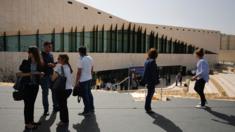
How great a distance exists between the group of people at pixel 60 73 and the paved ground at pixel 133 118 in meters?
0.26

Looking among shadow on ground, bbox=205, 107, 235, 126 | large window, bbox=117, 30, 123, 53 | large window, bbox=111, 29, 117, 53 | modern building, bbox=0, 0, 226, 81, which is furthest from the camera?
large window, bbox=117, 30, 123, 53

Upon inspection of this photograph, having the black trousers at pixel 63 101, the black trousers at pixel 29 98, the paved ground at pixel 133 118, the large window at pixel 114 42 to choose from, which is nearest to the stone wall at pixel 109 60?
the large window at pixel 114 42

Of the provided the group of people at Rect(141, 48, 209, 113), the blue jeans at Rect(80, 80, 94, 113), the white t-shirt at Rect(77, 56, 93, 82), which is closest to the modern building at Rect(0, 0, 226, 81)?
the blue jeans at Rect(80, 80, 94, 113)

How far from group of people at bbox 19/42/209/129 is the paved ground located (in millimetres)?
261

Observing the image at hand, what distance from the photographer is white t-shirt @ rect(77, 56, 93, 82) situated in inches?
238

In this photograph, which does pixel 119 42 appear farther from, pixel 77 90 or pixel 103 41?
pixel 77 90

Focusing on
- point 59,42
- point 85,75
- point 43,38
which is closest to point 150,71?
point 85,75

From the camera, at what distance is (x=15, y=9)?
18688 millimetres

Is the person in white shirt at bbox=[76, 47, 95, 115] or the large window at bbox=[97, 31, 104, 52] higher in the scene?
the large window at bbox=[97, 31, 104, 52]

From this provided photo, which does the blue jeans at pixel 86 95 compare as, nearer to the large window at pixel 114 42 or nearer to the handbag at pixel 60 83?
the handbag at pixel 60 83

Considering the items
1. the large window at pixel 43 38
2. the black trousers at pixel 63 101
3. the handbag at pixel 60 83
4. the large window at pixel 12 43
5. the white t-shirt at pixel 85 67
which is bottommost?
the black trousers at pixel 63 101

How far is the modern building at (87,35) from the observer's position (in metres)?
18.8

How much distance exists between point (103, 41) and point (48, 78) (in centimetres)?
2648

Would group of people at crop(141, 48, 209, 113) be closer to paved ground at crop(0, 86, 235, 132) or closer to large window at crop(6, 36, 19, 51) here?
paved ground at crop(0, 86, 235, 132)
